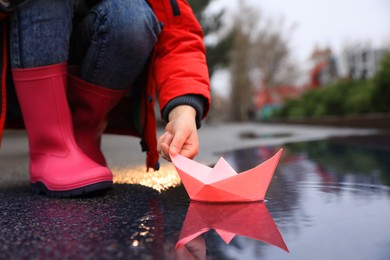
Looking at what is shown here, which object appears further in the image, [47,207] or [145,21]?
[145,21]

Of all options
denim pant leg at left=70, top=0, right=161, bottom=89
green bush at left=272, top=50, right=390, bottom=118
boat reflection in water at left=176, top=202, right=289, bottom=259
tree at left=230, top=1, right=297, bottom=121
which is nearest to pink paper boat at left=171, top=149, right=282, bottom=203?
boat reflection in water at left=176, top=202, right=289, bottom=259

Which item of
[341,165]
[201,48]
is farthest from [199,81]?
[341,165]

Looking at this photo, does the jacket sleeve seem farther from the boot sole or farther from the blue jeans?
the boot sole

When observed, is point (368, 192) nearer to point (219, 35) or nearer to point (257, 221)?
point (257, 221)

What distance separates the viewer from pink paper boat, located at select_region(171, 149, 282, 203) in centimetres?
104

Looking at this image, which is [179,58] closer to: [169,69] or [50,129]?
[169,69]

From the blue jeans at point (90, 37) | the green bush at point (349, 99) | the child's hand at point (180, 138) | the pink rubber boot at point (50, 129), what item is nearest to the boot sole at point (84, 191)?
the pink rubber boot at point (50, 129)

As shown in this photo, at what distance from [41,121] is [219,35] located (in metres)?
13.8

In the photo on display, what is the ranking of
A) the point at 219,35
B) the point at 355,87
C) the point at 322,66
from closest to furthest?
the point at 355,87
the point at 219,35
the point at 322,66

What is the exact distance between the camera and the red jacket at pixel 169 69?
129 centimetres

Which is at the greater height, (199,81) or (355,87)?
(199,81)

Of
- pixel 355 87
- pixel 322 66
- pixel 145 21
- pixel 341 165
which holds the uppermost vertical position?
pixel 145 21

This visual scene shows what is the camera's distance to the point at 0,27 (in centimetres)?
131

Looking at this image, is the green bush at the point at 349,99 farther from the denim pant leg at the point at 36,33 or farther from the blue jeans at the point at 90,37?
the denim pant leg at the point at 36,33
